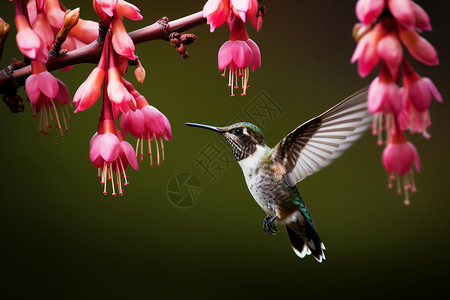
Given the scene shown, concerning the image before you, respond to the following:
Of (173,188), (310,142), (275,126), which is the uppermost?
(275,126)

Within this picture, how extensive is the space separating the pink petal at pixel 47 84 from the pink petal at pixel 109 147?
0.29ft

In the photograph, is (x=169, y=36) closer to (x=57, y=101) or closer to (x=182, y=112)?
(x=57, y=101)

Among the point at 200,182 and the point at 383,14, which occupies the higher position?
the point at 200,182

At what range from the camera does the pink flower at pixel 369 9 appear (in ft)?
1.44

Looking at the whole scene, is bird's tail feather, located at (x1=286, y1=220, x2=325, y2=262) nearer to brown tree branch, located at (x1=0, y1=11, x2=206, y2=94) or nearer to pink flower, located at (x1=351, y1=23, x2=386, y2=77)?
brown tree branch, located at (x1=0, y1=11, x2=206, y2=94)

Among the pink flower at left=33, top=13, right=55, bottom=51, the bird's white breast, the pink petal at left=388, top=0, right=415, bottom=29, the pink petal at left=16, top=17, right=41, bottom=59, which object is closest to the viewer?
the pink petal at left=388, top=0, right=415, bottom=29

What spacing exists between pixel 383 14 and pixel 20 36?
16.4 inches

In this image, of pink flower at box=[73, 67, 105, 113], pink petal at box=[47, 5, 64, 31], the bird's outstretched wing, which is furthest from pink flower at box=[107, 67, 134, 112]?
the bird's outstretched wing

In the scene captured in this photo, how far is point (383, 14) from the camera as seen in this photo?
0.46 m

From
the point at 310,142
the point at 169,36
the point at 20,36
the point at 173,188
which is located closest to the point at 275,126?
the point at 173,188

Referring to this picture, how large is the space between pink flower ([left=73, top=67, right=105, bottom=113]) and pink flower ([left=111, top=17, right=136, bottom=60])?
52mm

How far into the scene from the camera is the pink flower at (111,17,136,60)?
2.17 feet

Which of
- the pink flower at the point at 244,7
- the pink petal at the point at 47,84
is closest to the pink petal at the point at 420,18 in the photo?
the pink flower at the point at 244,7

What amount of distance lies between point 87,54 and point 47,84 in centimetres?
7
